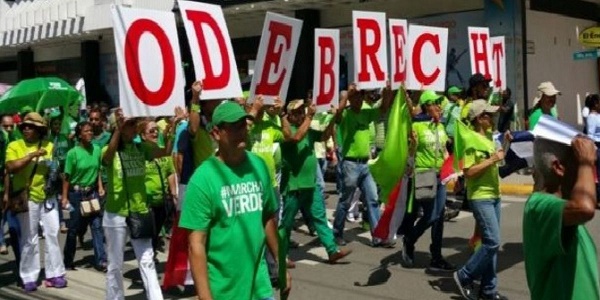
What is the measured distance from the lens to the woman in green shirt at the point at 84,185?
27.3 feet

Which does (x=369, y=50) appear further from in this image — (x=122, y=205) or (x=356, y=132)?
(x=122, y=205)

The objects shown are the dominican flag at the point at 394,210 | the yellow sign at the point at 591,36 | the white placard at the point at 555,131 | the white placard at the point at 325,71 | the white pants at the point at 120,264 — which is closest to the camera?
the white placard at the point at 555,131

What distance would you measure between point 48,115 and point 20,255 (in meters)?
3.89

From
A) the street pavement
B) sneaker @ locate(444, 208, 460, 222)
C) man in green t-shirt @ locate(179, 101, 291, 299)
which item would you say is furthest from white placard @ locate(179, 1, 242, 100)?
sneaker @ locate(444, 208, 460, 222)

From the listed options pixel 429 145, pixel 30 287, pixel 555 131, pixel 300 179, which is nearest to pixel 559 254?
pixel 555 131

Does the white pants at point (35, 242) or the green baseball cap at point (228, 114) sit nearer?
the green baseball cap at point (228, 114)

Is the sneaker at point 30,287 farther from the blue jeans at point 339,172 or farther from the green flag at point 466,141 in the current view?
the green flag at point 466,141

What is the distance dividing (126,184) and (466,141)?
2.83 m

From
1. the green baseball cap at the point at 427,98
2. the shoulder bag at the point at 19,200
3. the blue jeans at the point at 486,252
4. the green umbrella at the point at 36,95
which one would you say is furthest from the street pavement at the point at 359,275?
the green umbrella at the point at 36,95

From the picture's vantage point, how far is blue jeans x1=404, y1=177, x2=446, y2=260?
7727mm

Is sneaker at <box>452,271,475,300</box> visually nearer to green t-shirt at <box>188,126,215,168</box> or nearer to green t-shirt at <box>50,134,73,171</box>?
green t-shirt at <box>188,126,215,168</box>

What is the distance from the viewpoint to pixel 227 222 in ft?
12.2

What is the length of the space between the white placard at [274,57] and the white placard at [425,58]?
128 cm

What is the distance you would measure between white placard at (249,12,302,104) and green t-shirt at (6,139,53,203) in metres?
2.14
